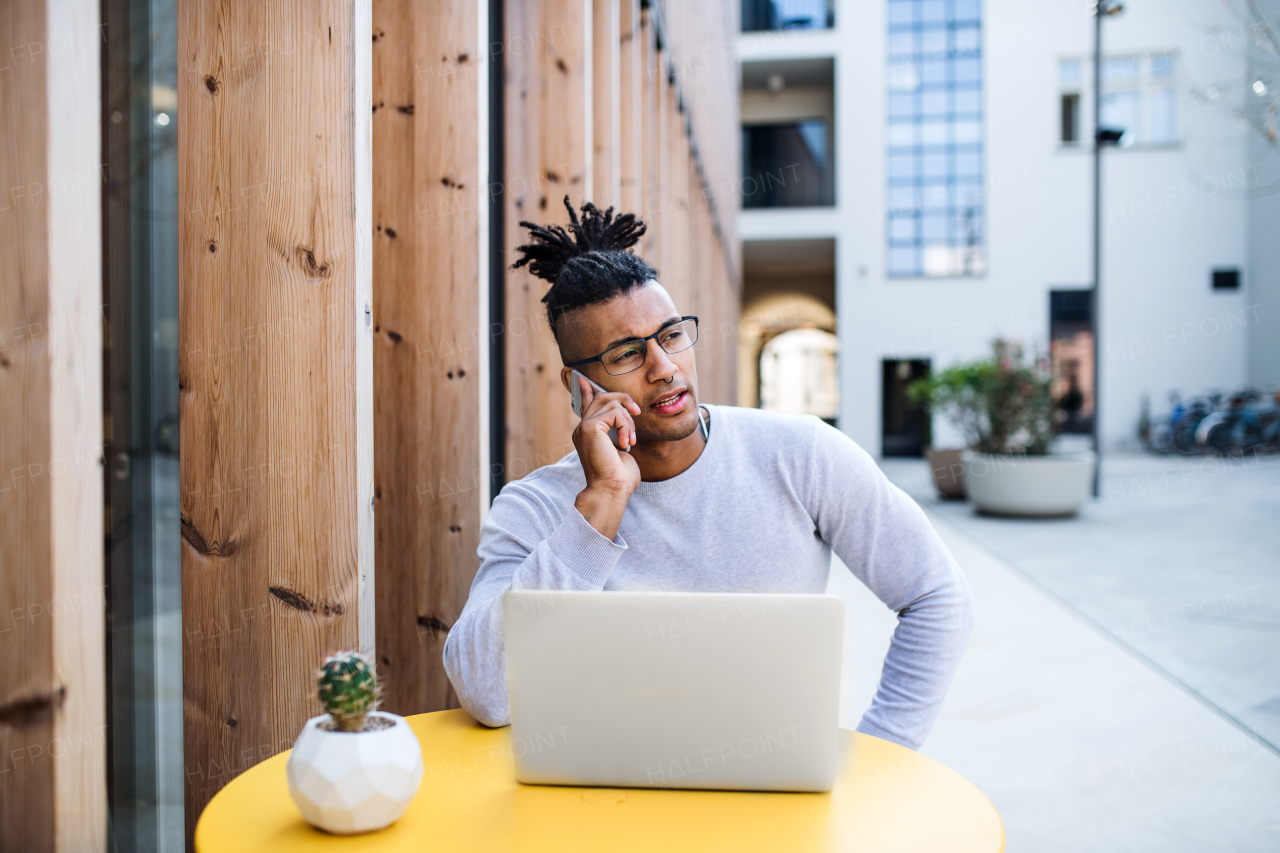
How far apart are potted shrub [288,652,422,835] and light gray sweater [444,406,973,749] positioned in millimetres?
465

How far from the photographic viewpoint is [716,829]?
3.14 feet

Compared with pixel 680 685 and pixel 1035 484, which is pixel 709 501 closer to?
pixel 680 685

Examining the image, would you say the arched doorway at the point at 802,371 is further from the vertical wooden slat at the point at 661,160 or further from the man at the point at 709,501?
A: the man at the point at 709,501

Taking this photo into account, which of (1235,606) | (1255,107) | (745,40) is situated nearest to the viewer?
(1235,606)

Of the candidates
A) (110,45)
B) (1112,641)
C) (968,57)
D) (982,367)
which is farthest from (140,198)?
(968,57)

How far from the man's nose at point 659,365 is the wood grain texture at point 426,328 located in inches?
19.8

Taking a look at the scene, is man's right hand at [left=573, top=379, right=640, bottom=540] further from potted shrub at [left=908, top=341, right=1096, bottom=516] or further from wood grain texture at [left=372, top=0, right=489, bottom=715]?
potted shrub at [left=908, top=341, right=1096, bottom=516]

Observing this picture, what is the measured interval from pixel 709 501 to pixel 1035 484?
7.55 metres

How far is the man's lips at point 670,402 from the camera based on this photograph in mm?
1530

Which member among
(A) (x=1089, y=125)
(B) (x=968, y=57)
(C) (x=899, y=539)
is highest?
(B) (x=968, y=57)

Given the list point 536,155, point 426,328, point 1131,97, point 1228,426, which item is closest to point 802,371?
point 1131,97

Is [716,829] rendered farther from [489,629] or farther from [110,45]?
[110,45]

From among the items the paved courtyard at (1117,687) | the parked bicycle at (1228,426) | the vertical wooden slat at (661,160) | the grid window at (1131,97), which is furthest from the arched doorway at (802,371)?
the vertical wooden slat at (661,160)

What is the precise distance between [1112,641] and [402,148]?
387 centimetres
